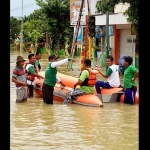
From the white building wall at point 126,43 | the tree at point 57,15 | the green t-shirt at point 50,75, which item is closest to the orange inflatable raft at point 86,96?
the green t-shirt at point 50,75

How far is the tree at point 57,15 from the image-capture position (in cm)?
4472

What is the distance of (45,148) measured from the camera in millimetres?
6922

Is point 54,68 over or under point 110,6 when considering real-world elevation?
under

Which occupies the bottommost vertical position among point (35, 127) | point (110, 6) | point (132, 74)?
point (35, 127)

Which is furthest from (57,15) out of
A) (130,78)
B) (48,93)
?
(130,78)

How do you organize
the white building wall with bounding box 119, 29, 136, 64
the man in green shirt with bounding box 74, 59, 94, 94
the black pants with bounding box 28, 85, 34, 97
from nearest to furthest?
the man in green shirt with bounding box 74, 59, 94, 94 < the black pants with bounding box 28, 85, 34, 97 < the white building wall with bounding box 119, 29, 136, 64

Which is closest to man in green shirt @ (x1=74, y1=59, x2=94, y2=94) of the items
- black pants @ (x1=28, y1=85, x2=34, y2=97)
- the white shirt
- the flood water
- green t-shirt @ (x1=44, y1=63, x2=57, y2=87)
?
the flood water

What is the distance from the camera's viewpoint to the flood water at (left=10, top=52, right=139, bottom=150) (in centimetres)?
723

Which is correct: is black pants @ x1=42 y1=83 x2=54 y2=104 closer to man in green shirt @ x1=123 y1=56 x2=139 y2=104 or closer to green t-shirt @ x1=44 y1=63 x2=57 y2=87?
green t-shirt @ x1=44 y1=63 x2=57 y2=87

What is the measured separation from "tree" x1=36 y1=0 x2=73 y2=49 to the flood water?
3264 centimetres
